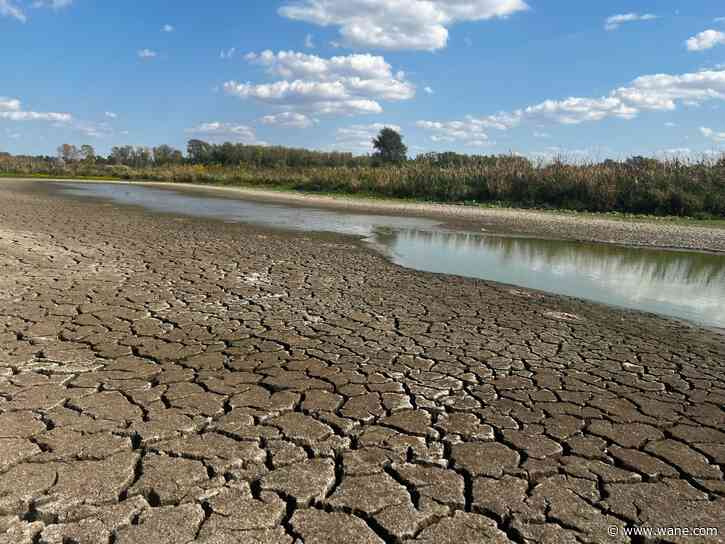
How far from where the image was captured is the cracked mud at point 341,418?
2.55 m

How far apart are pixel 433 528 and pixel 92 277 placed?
251 inches

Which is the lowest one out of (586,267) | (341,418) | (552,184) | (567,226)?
(341,418)

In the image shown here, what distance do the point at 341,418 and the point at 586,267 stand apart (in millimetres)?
8781

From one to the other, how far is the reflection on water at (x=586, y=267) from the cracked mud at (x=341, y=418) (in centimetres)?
136

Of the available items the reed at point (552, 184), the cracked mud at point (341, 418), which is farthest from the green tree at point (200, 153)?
the cracked mud at point (341, 418)

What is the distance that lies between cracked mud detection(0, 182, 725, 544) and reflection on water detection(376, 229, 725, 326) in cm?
136

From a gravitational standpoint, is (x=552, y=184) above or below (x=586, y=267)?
above

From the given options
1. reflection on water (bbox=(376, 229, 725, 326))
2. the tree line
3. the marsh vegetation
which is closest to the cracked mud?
reflection on water (bbox=(376, 229, 725, 326))

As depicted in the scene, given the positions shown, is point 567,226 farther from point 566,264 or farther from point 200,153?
point 200,153

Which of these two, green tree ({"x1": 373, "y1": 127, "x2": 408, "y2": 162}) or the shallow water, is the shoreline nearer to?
the shallow water

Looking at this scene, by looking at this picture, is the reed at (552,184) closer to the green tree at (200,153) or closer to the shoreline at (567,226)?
the shoreline at (567,226)

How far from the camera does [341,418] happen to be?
11.6 ft

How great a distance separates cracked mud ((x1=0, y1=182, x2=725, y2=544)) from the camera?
→ 2549 millimetres

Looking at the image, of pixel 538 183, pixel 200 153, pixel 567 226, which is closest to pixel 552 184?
pixel 538 183
